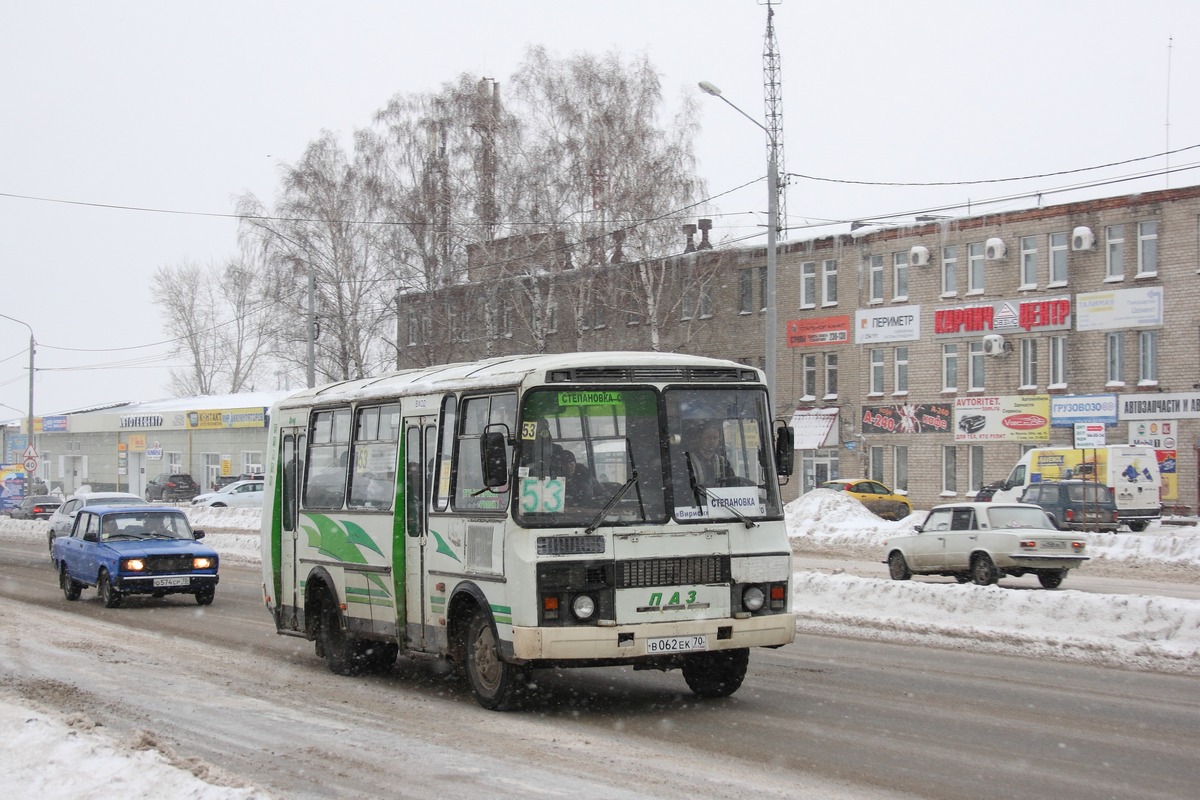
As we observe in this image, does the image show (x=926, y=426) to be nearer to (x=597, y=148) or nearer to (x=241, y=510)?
(x=597, y=148)

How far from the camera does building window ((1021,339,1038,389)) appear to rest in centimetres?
4600

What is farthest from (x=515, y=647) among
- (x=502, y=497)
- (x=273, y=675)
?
(x=273, y=675)

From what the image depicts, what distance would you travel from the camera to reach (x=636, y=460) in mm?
10148

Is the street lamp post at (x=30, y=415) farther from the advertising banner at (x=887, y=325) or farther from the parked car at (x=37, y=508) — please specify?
the advertising banner at (x=887, y=325)

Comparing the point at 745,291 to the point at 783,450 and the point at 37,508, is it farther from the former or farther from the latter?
the point at 783,450

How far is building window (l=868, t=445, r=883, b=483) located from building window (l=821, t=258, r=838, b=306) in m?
5.86

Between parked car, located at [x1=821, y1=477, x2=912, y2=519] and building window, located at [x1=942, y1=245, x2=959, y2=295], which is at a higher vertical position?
building window, located at [x1=942, y1=245, x2=959, y2=295]

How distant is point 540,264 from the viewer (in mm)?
47688

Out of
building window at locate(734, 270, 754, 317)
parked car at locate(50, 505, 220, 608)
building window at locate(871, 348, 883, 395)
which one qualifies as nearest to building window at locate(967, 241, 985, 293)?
building window at locate(871, 348, 883, 395)

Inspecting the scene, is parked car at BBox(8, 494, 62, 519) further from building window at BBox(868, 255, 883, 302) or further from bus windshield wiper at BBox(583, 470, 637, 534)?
bus windshield wiper at BBox(583, 470, 637, 534)

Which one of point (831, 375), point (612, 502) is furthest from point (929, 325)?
point (612, 502)

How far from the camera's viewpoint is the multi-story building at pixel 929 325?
1689 inches

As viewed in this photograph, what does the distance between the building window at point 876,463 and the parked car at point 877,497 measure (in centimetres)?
487

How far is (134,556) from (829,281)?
3638 centimetres
